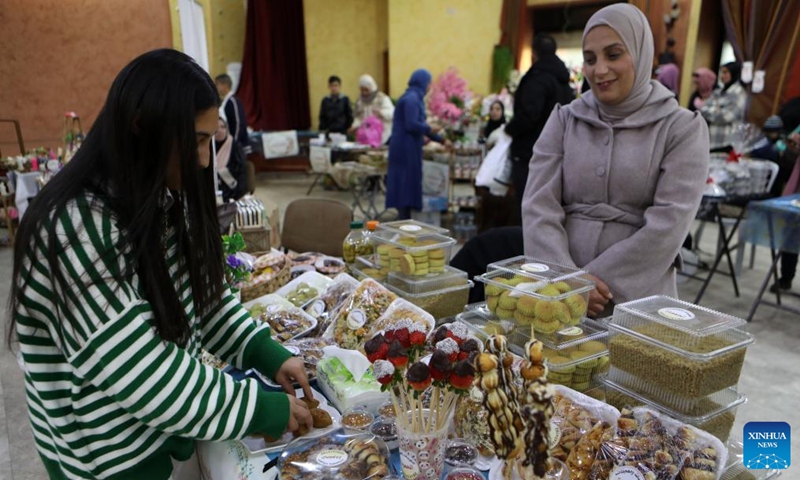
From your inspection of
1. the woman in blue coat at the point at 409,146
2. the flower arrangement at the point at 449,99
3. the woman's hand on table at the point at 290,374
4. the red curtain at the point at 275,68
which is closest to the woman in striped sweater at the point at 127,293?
the woman's hand on table at the point at 290,374

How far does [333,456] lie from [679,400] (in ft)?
2.28

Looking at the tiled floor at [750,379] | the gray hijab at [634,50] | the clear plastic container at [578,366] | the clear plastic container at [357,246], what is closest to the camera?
the clear plastic container at [578,366]

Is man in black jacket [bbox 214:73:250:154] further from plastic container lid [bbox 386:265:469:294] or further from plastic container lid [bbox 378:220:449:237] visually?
plastic container lid [bbox 386:265:469:294]

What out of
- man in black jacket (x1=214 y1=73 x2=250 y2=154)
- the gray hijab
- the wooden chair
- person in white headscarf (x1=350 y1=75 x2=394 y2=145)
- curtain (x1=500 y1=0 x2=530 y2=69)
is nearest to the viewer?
the gray hijab

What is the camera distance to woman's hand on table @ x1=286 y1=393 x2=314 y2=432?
106cm

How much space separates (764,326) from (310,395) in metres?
3.69

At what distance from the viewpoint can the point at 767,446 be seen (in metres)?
0.85

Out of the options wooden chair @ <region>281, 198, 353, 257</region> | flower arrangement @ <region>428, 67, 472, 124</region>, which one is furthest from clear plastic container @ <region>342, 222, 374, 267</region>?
flower arrangement @ <region>428, 67, 472, 124</region>

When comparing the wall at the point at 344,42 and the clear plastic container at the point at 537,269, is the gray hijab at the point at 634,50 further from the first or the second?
the wall at the point at 344,42

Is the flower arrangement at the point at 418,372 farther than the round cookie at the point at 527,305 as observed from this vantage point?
No

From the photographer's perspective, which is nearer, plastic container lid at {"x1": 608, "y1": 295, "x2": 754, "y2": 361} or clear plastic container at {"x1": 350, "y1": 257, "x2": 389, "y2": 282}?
plastic container lid at {"x1": 608, "y1": 295, "x2": 754, "y2": 361}

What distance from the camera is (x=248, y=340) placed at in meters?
1.26

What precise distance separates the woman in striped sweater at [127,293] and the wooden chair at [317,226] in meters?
1.98

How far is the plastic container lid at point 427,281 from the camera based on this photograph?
1.71 meters
